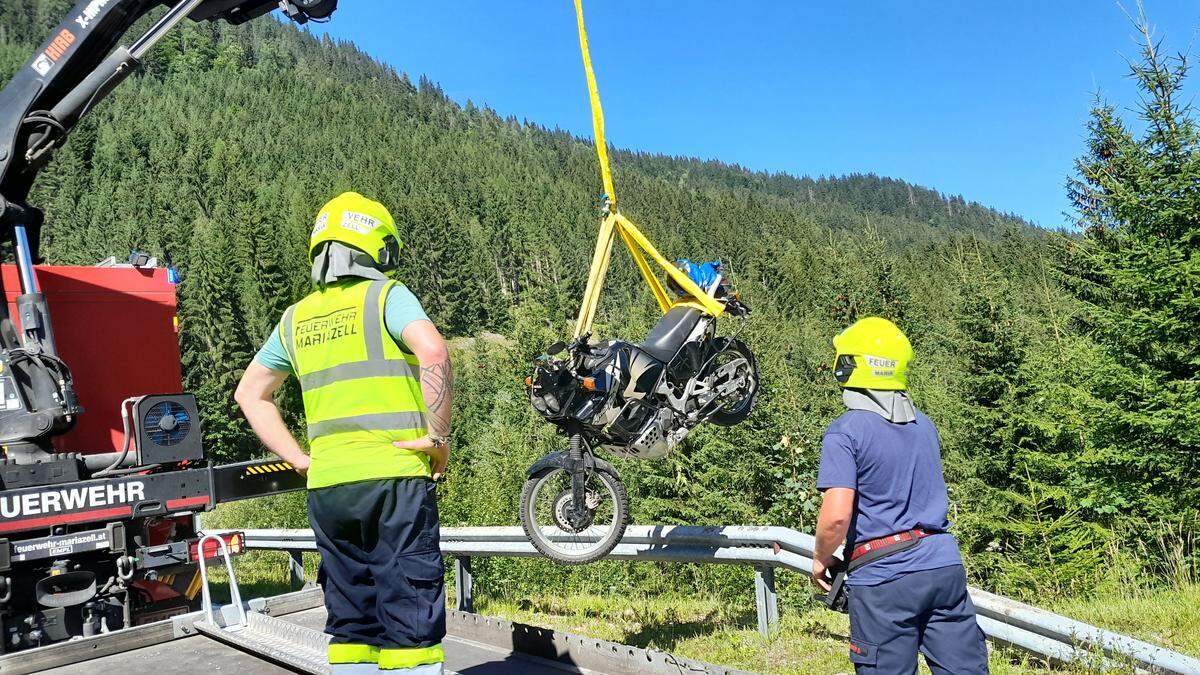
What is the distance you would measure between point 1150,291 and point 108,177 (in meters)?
129

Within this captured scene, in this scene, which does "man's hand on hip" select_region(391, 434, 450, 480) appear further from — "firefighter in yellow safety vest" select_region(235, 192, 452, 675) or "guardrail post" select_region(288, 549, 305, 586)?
"guardrail post" select_region(288, 549, 305, 586)

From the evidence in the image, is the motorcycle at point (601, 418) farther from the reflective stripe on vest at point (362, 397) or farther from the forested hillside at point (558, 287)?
the forested hillside at point (558, 287)

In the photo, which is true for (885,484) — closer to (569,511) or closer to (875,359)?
(875,359)

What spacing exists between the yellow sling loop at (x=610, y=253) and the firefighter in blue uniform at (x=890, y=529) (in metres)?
2.45

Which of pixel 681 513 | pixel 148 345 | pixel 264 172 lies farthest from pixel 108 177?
pixel 148 345

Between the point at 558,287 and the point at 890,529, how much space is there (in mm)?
75773

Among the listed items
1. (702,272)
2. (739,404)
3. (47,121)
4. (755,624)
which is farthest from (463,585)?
(47,121)

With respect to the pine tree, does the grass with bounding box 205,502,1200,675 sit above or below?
below

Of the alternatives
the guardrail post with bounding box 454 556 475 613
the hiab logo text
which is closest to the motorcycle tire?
the guardrail post with bounding box 454 556 475 613

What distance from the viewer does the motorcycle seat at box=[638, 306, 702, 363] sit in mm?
6527

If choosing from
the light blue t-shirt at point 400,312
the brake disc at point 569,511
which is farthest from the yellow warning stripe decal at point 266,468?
the light blue t-shirt at point 400,312

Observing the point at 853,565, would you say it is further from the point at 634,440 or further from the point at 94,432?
the point at 94,432

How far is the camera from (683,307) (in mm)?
6797

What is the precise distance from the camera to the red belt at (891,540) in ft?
11.0
